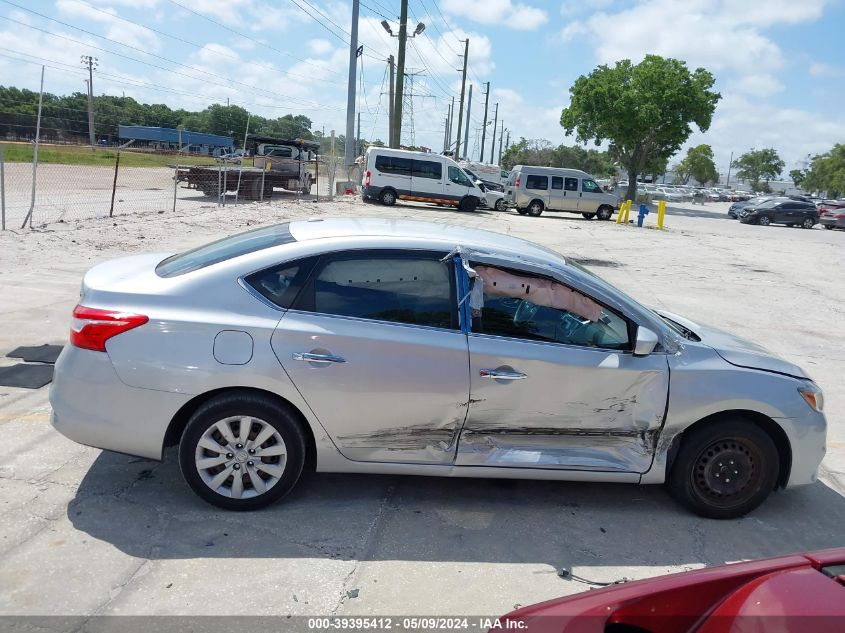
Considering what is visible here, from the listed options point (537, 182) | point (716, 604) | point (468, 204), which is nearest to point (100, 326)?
point (716, 604)

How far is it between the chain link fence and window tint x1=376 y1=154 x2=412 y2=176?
269 centimetres

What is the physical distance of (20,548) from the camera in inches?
128

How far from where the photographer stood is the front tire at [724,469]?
3910 millimetres

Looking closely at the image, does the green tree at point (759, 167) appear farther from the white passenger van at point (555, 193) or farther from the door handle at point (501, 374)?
the door handle at point (501, 374)

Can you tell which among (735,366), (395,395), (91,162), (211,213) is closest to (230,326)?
(395,395)

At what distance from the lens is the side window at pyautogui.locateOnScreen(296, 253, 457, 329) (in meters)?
3.73

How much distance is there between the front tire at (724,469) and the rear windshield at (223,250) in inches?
103

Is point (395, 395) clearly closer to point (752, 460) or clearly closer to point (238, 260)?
point (238, 260)

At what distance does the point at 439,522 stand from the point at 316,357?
1148 millimetres

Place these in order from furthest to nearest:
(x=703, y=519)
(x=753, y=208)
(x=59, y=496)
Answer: (x=753, y=208) → (x=703, y=519) → (x=59, y=496)

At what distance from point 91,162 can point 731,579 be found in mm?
37511

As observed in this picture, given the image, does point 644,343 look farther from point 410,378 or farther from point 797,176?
point 797,176

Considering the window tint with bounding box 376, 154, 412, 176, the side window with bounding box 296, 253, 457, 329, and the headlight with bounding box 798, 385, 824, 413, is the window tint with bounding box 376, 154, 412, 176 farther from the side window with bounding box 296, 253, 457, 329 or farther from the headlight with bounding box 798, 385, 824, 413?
the headlight with bounding box 798, 385, 824, 413

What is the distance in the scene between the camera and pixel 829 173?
95.9 m
